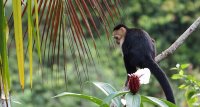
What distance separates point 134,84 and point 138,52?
2.37 m

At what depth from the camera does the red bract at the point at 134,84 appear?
1.39m

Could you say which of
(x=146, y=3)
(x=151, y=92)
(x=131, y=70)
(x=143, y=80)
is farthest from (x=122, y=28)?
(x=146, y=3)

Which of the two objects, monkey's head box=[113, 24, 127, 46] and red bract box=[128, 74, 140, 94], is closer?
red bract box=[128, 74, 140, 94]

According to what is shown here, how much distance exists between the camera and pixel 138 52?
3773 millimetres

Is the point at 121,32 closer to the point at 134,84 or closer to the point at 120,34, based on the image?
the point at 120,34

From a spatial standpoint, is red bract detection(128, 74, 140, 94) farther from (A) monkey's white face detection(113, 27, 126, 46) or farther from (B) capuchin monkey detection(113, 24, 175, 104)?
(A) monkey's white face detection(113, 27, 126, 46)

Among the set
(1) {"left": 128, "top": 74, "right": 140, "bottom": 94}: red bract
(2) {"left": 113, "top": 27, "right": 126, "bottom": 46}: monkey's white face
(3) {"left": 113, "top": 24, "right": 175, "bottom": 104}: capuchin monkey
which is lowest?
(1) {"left": 128, "top": 74, "right": 140, "bottom": 94}: red bract

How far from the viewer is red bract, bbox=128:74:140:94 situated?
139 cm

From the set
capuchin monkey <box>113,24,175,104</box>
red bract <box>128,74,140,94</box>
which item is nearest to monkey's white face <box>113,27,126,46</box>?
capuchin monkey <box>113,24,175,104</box>

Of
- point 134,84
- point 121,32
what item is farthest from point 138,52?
point 134,84

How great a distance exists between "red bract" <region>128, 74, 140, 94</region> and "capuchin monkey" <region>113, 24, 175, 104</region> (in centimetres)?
214

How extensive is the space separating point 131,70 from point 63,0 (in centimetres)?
253

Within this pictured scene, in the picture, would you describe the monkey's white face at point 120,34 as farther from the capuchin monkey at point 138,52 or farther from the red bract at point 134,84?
the red bract at point 134,84

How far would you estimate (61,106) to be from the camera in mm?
7027
